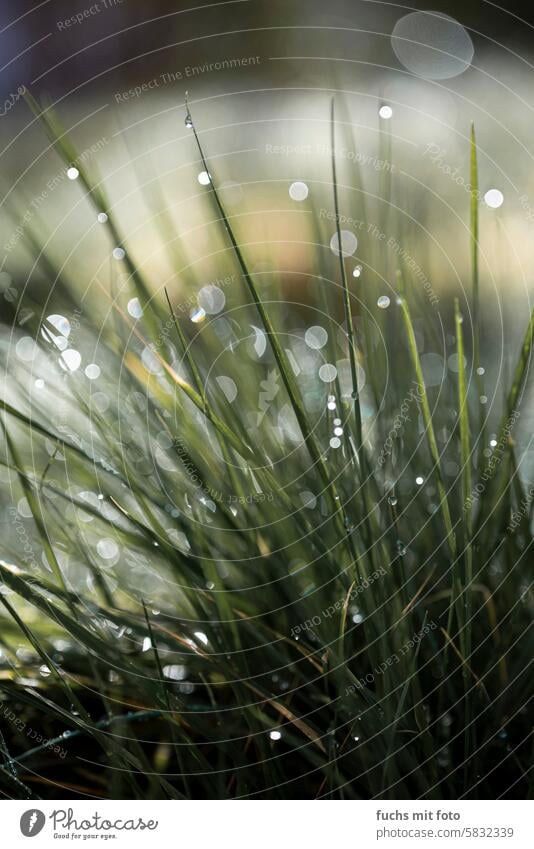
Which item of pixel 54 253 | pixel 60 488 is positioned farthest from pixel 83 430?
pixel 54 253

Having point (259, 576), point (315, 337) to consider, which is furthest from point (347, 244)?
point (259, 576)

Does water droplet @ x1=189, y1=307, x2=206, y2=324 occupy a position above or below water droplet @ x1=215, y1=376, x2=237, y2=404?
above

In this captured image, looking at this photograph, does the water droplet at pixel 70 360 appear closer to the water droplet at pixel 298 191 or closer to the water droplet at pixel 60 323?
the water droplet at pixel 60 323

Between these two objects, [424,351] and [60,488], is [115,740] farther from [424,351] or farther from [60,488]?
[424,351]

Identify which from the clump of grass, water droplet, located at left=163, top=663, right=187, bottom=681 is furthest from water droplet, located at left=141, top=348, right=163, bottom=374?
water droplet, located at left=163, top=663, right=187, bottom=681

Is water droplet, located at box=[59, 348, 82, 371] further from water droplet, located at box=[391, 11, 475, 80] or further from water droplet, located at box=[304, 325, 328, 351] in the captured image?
water droplet, located at box=[391, 11, 475, 80]

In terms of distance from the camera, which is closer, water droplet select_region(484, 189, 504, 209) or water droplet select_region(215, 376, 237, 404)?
water droplet select_region(215, 376, 237, 404)

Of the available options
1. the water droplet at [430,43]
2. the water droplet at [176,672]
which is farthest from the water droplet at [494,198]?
the water droplet at [176,672]
